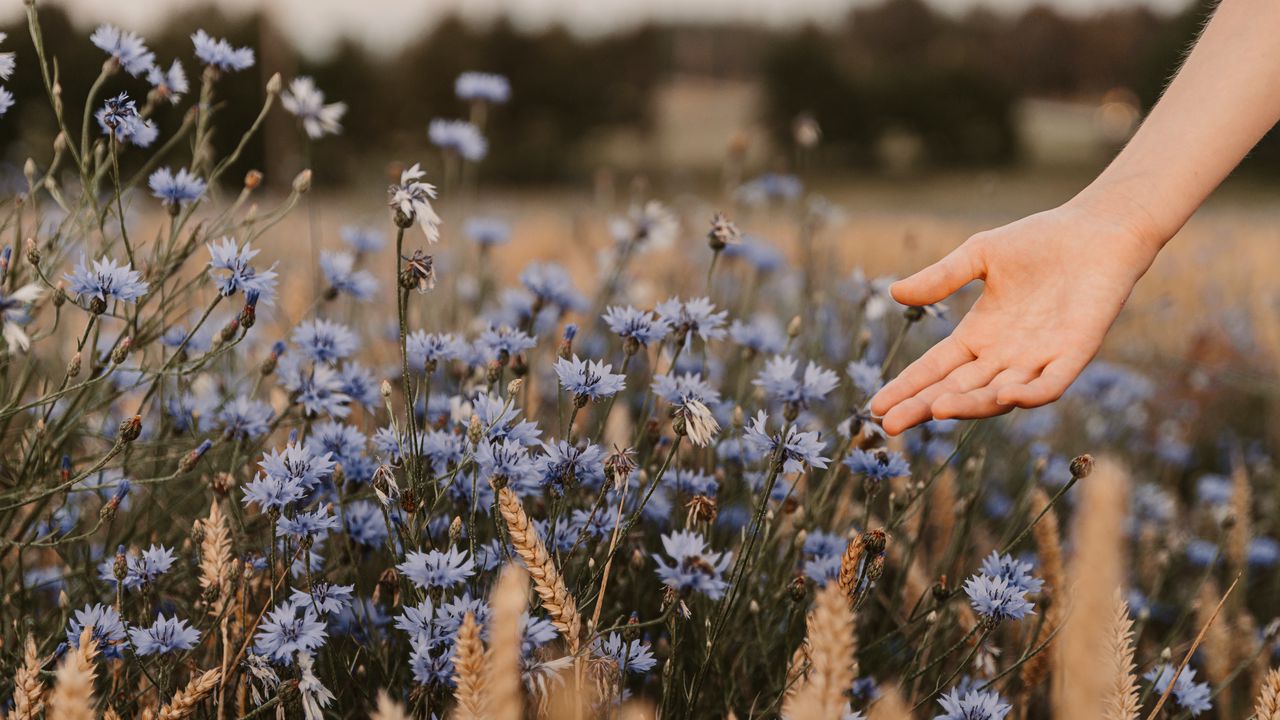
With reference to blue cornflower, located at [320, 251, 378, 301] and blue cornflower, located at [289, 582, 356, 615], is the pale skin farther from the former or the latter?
blue cornflower, located at [320, 251, 378, 301]

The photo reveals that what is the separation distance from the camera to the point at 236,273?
1564 millimetres

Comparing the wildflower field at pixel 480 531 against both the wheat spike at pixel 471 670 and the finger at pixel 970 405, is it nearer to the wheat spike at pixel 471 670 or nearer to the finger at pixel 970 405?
the wheat spike at pixel 471 670

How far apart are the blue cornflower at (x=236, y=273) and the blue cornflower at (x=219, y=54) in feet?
1.72

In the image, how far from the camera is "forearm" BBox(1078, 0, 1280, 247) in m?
1.68

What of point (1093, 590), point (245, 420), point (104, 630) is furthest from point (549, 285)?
point (1093, 590)

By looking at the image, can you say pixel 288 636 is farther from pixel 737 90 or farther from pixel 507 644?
pixel 737 90

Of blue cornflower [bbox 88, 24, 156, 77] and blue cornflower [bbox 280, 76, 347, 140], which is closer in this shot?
blue cornflower [bbox 88, 24, 156, 77]

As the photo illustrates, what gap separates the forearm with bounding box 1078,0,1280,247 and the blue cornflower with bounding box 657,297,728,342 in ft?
2.40

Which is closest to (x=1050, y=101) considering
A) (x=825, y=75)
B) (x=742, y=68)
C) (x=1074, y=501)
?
(x=825, y=75)

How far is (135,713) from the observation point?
5.23 ft

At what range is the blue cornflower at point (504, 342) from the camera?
68.2 inches

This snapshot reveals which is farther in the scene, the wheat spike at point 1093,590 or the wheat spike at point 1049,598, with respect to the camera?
the wheat spike at point 1049,598

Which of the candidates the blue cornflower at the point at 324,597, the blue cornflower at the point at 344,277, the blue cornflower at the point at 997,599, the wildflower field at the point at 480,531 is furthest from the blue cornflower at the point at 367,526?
the blue cornflower at the point at 997,599

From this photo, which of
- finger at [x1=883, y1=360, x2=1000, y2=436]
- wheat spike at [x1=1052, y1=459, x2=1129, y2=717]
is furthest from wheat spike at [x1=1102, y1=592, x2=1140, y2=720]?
wheat spike at [x1=1052, y1=459, x2=1129, y2=717]
